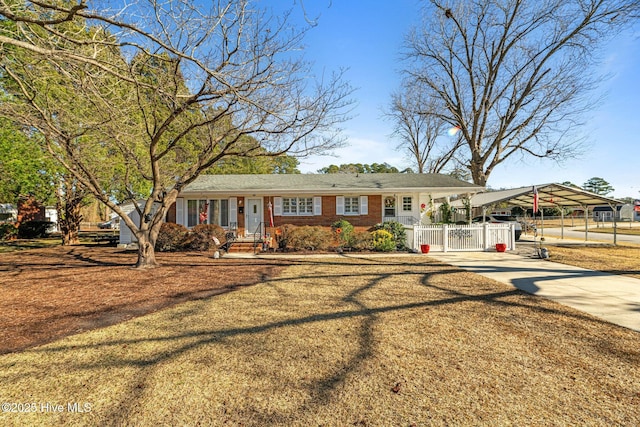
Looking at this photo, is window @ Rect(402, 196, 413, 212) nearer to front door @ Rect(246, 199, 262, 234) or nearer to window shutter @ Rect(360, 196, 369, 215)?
window shutter @ Rect(360, 196, 369, 215)

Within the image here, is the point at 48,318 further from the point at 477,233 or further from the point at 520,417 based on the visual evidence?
the point at 477,233

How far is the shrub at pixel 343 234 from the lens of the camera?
14.8m

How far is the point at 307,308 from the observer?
222 inches

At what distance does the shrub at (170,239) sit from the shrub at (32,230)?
54.7 feet

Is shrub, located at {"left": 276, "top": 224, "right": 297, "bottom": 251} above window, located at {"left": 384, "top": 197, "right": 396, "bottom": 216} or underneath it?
underneath

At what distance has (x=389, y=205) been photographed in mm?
17797

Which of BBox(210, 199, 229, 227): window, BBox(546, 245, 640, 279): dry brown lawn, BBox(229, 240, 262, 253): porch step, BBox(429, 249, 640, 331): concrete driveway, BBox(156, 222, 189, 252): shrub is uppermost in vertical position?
BBox(210, 199, 229, 227): window

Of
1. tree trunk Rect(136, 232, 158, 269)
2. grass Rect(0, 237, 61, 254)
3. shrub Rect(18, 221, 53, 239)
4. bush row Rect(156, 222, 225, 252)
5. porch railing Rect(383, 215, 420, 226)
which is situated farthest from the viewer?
shrub Rect(18, 221, 53, 239)

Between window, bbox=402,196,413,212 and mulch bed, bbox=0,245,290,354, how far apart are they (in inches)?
360

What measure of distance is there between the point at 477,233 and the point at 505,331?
35.4ft

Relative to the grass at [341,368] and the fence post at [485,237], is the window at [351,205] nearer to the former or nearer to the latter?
the fence post at [485,237]

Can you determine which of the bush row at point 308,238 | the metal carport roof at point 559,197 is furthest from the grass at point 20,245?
the metal carport roof at point 559,197

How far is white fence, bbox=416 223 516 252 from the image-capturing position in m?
14.1

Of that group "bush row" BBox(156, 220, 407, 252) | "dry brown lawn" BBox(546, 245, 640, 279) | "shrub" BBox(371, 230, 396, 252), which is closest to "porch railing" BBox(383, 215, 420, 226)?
"bush row" BBox(156, 220, 407, 252)
